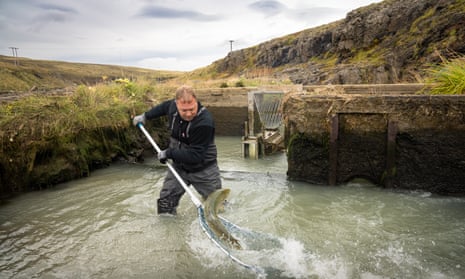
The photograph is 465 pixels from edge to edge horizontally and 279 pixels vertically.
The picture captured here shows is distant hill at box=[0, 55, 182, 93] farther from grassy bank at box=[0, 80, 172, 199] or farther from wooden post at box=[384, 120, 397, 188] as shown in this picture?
wooden post at box=[384, 120, 397, 188]

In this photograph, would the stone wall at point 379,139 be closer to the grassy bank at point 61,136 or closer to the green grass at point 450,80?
the green grass at point 450,80

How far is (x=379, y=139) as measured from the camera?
544 cm

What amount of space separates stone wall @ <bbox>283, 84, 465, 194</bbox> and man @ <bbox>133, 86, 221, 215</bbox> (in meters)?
2.36

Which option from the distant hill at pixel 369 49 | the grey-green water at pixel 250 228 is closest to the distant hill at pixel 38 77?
the distant hill at pixel 369 49

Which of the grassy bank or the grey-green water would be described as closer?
the grey-green water

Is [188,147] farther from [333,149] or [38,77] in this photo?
[38,77]

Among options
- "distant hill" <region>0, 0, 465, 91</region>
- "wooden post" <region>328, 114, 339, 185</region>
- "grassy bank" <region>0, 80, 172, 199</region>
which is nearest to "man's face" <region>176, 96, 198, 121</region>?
"wooden post" <region>328, 114, 339, 185</region>

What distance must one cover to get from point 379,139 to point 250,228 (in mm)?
2870

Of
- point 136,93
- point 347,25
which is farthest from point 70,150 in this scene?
point 347,25

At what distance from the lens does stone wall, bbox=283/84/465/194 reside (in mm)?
5055

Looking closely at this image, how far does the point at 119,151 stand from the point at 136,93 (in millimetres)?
2613

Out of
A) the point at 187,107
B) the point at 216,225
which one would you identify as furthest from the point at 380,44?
the point at 216,225

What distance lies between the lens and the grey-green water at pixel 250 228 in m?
3.26

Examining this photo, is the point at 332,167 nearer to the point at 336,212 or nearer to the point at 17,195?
the point at 336,212
